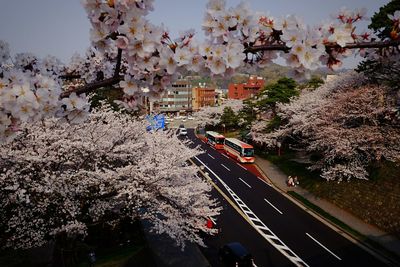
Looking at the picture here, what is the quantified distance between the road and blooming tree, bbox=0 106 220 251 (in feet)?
15.7

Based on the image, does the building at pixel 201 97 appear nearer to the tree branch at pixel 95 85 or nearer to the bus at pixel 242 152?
the bus at pixel 242 152

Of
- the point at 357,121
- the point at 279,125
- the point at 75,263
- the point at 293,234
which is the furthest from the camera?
the point at 279,125

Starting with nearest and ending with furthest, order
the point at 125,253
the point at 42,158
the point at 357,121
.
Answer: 1. the point at 42,158
2. the point at 125,253
3. the point at 357,121

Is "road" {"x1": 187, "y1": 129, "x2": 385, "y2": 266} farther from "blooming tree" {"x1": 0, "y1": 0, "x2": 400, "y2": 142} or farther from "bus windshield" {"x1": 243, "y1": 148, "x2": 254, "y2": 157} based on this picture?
"blooming tree" {"x1": 0, "y1": 0, "x2": 400, "y2": 142}

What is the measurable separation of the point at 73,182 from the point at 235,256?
793cm

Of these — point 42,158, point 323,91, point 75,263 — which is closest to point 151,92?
point 42,158

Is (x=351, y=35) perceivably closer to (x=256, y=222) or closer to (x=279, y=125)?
(x=256, y=222)

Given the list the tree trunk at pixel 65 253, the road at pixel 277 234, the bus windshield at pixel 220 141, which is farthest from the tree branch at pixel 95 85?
the bus windshield at pixel 220 141

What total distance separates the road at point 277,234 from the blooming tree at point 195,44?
1471 centimetres

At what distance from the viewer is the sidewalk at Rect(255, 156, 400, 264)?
1786cm

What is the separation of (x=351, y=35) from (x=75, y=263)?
1486 cm

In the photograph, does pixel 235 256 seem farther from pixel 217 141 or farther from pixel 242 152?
pixel 217 141

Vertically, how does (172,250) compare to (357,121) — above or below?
below

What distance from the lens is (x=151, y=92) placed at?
325 cm
